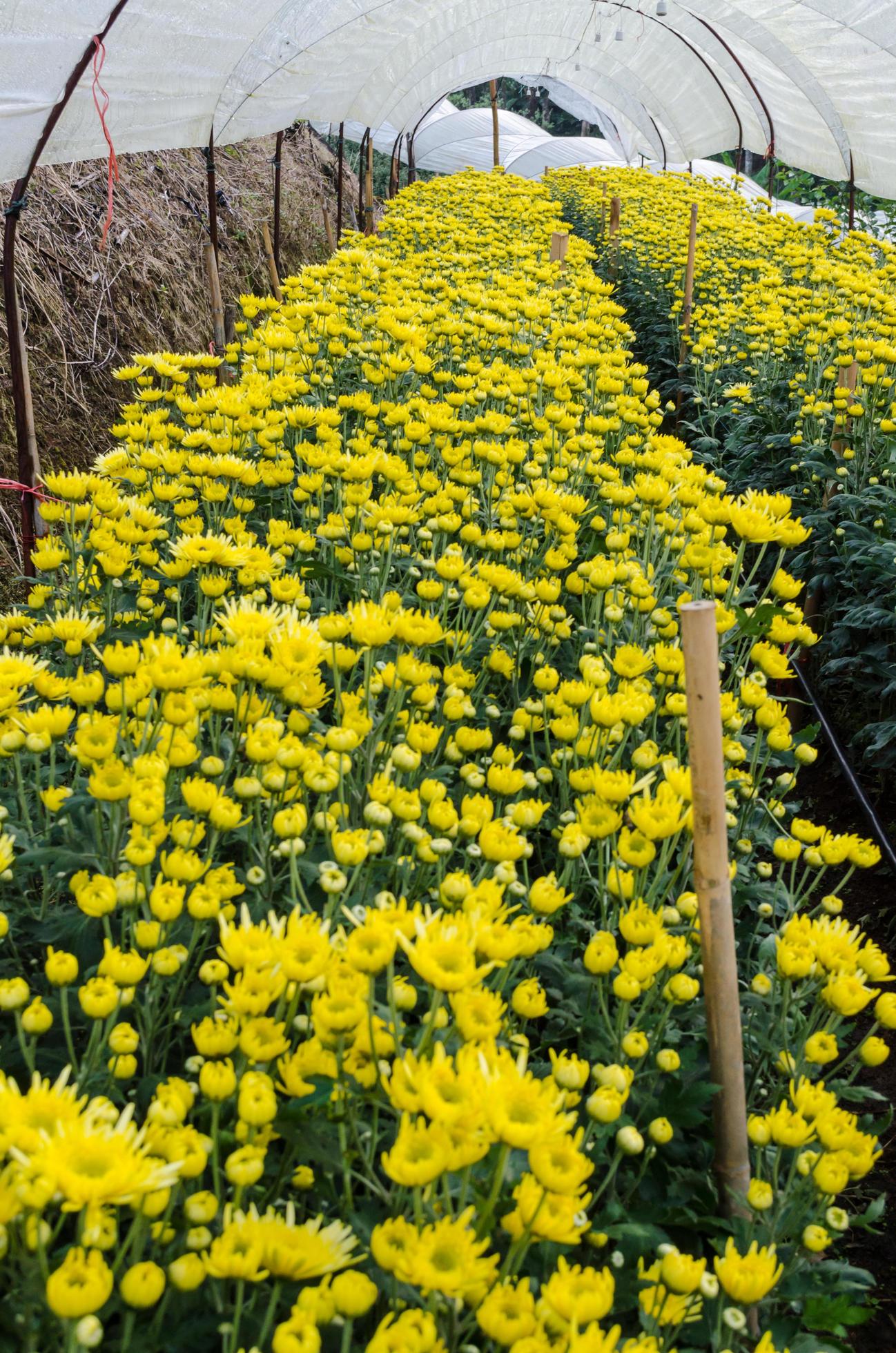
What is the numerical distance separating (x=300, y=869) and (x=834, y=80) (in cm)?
1007

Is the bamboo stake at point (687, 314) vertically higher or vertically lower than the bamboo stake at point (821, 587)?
higher

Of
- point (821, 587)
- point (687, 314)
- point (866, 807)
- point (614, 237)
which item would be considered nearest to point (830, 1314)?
point (866, 807)

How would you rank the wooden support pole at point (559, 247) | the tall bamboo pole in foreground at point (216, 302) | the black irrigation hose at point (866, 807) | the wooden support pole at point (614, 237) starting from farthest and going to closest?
the wooden support pole at point (614, 237)
the wooden support pole at point (559, 247)
the tall bamboo pole in foreground at point (216, 302)
the black irrigation hose at point (866, 807)

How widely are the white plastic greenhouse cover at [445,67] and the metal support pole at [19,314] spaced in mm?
28

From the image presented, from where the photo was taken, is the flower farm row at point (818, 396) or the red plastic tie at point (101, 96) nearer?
the flower farm row at point (818, 396)

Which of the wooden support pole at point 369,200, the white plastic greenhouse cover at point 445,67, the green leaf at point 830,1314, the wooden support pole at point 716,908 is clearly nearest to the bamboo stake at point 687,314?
the white plastic greenhouse cover at point 445,67

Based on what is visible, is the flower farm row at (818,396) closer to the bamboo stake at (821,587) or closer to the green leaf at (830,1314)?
the bamboo stake at (821,587)

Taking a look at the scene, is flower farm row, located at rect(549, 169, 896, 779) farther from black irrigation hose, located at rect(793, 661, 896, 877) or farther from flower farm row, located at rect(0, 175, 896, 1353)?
flower farm row, located at rect(0, 175, 896, 1353)

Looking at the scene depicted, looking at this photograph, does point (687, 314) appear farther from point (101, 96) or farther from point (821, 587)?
point (101, 96)

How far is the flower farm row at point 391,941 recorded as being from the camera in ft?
2.77

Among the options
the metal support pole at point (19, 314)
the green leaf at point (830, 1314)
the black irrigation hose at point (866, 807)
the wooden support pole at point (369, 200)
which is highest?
the wooden support pole at point (369, 200)

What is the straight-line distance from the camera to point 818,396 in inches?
177

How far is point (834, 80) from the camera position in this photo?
9.28 meters

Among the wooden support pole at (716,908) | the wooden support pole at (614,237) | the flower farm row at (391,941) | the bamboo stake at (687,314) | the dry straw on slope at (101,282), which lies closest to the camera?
the flower farm row at (391,941)
